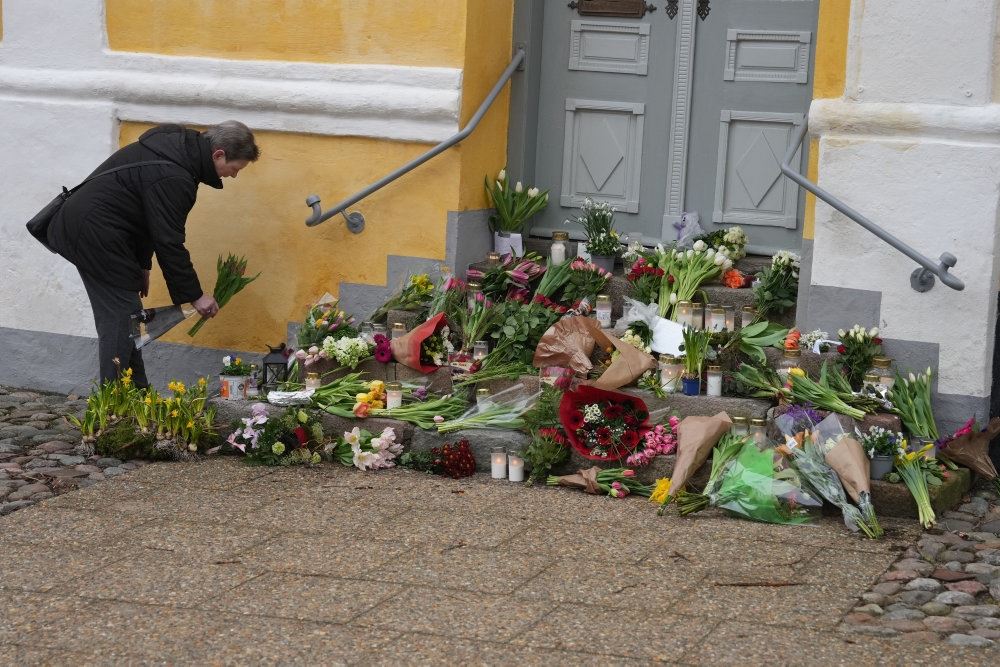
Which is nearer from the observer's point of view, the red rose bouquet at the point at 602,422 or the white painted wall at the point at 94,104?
the red rose bouquet at the point at 602,422

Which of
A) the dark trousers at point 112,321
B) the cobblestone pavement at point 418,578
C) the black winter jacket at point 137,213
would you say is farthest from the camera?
the dark trousers at point 112,321

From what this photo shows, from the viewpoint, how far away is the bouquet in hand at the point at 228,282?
7.80 metres

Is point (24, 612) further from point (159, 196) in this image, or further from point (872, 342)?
point (872, 342)

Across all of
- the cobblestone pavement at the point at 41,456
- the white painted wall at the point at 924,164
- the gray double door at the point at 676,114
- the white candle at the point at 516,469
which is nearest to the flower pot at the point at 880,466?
the white painted wall at the point at 924,164

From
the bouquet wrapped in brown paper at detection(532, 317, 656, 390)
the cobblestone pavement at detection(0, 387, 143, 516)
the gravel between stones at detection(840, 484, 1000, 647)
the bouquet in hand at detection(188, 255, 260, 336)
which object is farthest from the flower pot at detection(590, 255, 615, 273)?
the cobblestone pavement at detection(0, 387, 143, 516)

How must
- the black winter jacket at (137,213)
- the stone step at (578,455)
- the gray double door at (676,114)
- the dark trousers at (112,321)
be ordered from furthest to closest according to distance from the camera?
the gray double door at (676,114) → the dark trousers at (112,321) → the black winter jacket at (137,213) → the stone step at (578,455)

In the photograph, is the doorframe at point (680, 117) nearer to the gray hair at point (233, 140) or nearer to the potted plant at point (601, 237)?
the potted plant at point (601, 237)

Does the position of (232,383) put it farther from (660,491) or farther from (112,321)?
(660,491)

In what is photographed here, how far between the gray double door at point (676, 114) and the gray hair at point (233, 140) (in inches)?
73.3

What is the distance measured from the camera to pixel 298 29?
7809mm

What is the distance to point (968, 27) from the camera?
257 inches

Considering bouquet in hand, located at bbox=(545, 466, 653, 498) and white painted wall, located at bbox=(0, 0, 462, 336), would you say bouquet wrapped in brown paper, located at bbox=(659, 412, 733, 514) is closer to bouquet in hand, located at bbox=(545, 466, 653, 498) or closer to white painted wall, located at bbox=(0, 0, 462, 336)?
bouquet in hand, located at bbox=(545, 466, 653, 498)

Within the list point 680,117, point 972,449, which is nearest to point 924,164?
point 972,449

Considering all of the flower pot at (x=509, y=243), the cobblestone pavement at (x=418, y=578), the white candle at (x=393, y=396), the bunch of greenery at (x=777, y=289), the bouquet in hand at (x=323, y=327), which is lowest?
the cobblestone pavement at (x=418, y=578)
